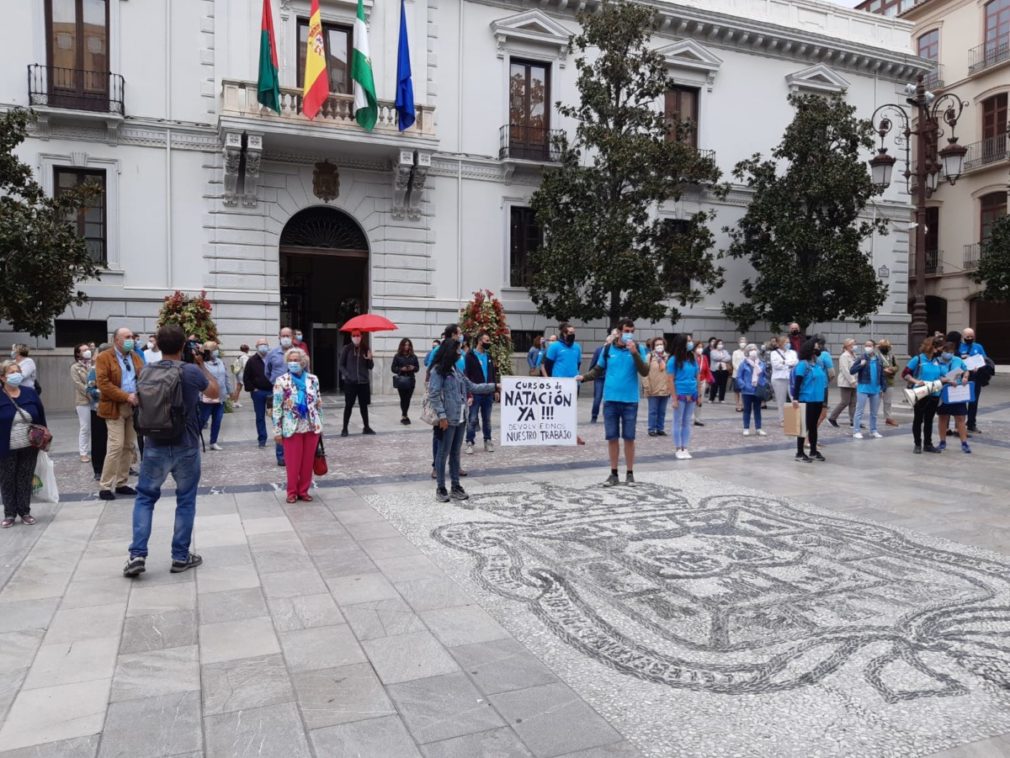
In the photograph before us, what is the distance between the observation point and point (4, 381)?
680 cm

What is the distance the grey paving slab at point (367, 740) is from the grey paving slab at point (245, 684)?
1.38 feet

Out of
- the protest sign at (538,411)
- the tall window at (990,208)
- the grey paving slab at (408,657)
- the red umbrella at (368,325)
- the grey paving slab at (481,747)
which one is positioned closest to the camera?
the grey paving slab at (481,747)

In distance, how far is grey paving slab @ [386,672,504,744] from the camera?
10.7 ft

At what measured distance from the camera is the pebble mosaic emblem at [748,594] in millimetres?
3891

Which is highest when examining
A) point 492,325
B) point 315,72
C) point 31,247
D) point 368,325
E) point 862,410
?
point 315,72

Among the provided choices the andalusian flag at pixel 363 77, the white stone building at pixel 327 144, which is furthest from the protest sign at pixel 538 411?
the andalusian flag at pixel 363 77

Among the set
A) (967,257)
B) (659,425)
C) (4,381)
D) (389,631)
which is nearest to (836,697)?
(389,631)

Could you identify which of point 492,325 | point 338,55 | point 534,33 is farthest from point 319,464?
point 534,33

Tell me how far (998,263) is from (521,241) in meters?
15.5

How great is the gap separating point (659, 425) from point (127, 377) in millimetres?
8769

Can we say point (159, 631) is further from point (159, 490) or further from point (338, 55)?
point (338, 55)

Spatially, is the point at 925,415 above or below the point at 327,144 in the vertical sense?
below

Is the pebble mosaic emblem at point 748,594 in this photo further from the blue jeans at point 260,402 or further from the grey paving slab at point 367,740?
the blue jeans at point 260,402

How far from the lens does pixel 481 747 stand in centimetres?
312
